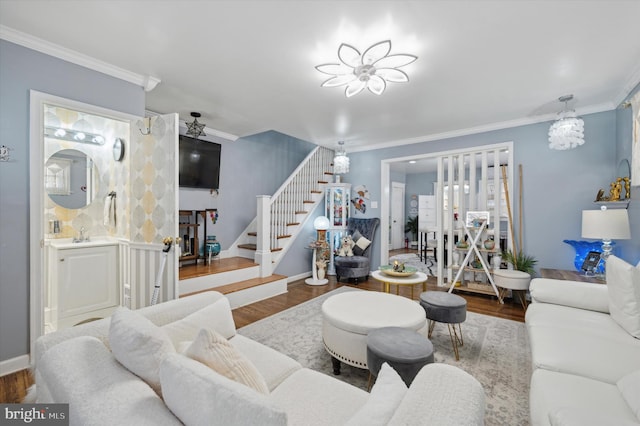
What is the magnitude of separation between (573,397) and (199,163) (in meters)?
4.60

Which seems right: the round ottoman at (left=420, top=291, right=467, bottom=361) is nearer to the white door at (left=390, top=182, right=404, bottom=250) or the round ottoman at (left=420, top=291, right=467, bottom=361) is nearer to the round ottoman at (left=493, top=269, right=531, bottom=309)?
the round ottoman at (left=493, top=269, right=531, bottom=309)

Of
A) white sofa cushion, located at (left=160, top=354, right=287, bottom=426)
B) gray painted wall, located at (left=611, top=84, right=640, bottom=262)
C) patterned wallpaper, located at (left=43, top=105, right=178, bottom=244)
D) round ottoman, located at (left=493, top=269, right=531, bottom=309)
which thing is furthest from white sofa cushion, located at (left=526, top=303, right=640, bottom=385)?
patterned wallpaper, located at (left=43, top=105, right=178, bottom=244)

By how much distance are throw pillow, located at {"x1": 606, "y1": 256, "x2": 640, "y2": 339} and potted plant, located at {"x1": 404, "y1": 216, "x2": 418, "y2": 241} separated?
7.11 meters

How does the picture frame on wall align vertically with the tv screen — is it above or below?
below

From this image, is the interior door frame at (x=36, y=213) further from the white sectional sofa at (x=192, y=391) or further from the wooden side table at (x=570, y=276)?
the wooden side table at (x=570, y=276)

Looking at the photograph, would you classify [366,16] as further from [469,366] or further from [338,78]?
[469,366]

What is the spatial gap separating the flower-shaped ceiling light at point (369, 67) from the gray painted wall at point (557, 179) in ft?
8.73

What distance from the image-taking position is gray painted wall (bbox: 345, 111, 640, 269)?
11.3ft

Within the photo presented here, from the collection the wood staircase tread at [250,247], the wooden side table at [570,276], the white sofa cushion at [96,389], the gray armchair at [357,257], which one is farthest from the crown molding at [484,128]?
the white sofa cushion at [96,389]

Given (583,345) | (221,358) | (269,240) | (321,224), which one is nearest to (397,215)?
(321,224)

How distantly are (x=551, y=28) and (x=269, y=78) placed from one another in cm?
233

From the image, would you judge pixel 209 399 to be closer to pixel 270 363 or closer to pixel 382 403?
pixel 382 403

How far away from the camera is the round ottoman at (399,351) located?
64.5 inches

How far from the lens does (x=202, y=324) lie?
5.25 feet
